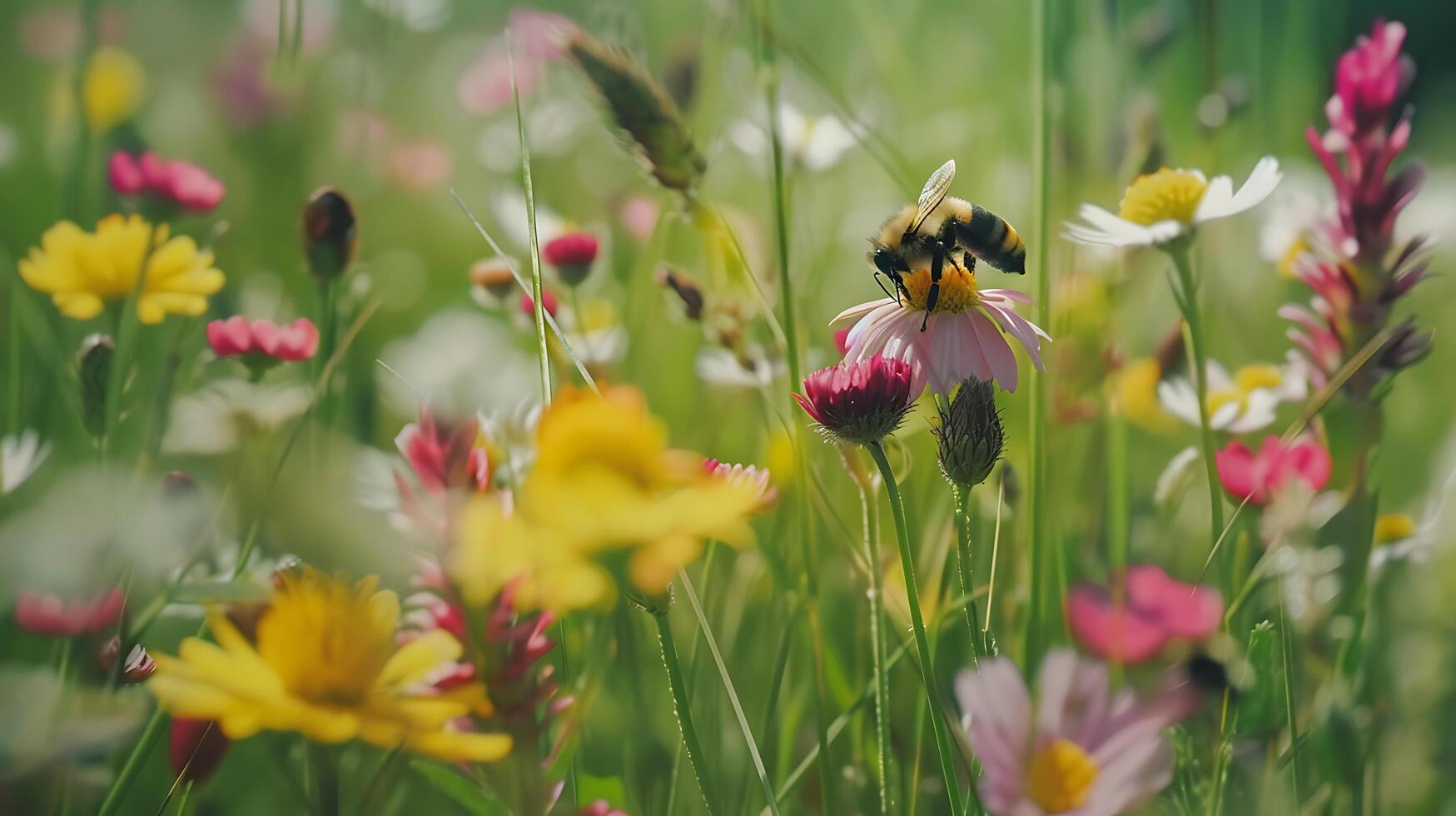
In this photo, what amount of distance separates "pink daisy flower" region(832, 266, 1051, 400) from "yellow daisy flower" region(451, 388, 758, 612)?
0.16 m

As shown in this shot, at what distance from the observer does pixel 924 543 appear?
0.65 meters

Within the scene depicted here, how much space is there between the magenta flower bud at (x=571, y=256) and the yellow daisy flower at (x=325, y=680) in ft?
1.56

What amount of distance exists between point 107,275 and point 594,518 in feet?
1.48

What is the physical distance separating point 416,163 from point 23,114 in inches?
27.0

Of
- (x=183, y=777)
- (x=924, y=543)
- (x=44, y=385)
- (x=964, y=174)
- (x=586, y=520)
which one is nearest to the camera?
(x=586, y=520)

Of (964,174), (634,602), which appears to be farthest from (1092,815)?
(964,174)

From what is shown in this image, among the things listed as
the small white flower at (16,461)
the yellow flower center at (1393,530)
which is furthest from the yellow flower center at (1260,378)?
the small white flower at (16,461)

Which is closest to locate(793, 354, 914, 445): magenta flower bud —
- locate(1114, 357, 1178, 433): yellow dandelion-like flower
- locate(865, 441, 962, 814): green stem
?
locate(865, 441, 962, 814): green stem

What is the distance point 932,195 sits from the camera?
52cm

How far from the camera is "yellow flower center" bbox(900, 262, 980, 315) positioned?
477 millimetres

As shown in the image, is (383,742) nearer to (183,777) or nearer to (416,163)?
(183,777)

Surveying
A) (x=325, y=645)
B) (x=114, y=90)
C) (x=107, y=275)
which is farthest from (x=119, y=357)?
(x=114, y=90)

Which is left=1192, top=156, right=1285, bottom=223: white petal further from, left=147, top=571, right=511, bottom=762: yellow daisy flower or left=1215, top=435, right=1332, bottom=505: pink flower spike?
left=147, top=571, right=511, bottom=762: yellow daisy flower

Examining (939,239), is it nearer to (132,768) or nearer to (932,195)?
(932,195)
